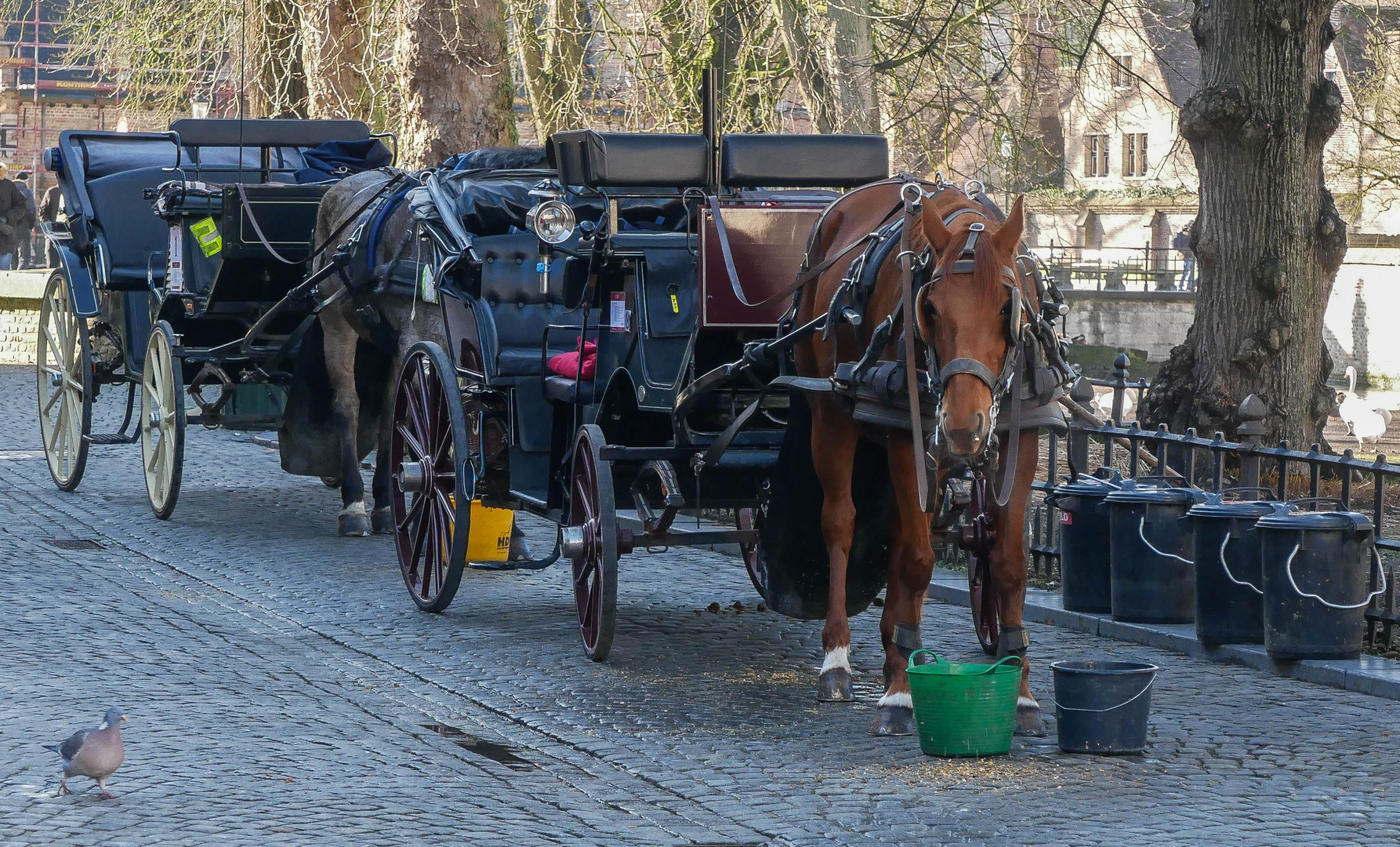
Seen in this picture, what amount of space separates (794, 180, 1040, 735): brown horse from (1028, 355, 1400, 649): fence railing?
894mm

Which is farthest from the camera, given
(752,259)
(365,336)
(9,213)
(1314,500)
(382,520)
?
(9,213)

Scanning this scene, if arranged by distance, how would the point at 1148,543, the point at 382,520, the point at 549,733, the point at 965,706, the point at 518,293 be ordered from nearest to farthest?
the point at 965,706 → the point at 549,733 → the point at 1148,543 → the point at 518,293 → the point at 382,520

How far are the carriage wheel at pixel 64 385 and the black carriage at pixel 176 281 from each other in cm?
1

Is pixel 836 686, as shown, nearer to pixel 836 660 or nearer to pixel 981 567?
pixel 836 660

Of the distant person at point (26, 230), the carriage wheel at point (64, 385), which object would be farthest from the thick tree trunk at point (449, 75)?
the distant person at point (26, 230)

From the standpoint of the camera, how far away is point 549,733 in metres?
6.09

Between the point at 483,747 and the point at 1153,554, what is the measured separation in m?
3.23

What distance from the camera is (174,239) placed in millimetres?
10695

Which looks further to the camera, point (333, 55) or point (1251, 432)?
point (333, 55)

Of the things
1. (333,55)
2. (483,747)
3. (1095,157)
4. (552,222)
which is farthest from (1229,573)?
(1095,157)

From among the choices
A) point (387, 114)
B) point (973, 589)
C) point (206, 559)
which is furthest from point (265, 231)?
point (387, 114)

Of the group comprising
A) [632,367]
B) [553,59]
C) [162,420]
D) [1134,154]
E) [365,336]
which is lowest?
[162,420]

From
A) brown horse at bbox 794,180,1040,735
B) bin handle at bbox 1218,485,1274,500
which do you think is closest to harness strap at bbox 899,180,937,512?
brown horse at bbox 794,180,1040,735

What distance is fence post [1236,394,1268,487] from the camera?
8.07 meters
